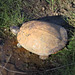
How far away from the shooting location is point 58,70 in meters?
2.75

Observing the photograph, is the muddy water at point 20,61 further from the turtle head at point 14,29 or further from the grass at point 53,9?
the turtle head at point 14,29

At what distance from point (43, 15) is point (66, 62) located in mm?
1836

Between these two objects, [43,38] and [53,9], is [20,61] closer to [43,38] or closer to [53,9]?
[43,38]

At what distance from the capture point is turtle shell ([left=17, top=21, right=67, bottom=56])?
264cm

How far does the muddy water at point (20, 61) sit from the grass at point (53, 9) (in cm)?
26

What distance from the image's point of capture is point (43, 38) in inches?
104

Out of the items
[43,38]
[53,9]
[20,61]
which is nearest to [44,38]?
[43,38]

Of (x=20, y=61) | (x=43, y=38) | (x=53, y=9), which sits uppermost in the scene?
(x=53, y=9)

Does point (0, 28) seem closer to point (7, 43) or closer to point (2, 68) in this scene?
point (7, 43)

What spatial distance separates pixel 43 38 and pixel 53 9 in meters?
1.74

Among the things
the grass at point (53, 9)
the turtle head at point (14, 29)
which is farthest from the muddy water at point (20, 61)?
the turtle head at point (14, 29)

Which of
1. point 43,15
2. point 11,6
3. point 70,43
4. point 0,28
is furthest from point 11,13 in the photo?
point 70,43

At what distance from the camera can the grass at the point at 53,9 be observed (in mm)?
2736

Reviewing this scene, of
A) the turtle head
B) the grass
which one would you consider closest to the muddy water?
the grass
